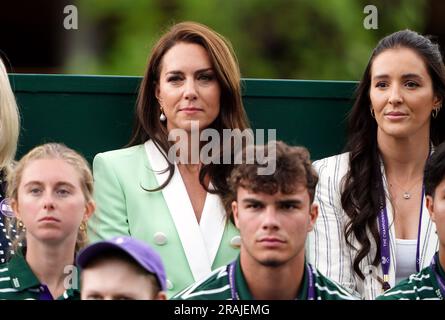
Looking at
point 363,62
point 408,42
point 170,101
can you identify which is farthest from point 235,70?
point 363,62

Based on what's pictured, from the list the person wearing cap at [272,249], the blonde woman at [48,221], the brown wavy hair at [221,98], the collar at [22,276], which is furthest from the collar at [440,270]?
the collar at [22,276]

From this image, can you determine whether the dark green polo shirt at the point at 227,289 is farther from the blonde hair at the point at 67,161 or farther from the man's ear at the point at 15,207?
the man's ear at the point at 15,207

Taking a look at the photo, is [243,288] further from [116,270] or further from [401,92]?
[401,92]

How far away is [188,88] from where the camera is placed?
14.1 ft

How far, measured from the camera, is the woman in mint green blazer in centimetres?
418

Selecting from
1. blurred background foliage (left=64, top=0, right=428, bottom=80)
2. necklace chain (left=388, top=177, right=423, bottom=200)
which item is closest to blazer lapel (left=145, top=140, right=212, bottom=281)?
necklace chain (left=388, top=177, right=423, bottom=200)

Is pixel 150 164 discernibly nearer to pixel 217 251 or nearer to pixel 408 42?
pixel 217 251

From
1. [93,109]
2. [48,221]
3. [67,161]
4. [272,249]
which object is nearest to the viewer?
[272,249]

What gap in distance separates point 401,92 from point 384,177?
0.29 m

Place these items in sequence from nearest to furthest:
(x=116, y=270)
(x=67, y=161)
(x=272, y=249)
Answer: (x=116, y=270)
(x=272, y=249)
(x=67, y=161)

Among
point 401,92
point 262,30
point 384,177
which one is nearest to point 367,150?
point 384,177

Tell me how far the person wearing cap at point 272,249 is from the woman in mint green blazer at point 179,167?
44cm

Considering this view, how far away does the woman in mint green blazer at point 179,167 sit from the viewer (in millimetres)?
4184

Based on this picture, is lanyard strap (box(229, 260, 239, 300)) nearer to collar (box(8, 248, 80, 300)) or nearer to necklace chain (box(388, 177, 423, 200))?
collar (box(8, 248, 80, 300))
